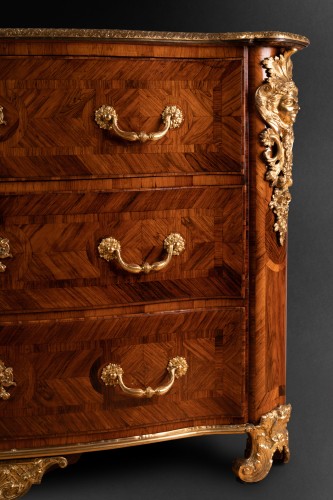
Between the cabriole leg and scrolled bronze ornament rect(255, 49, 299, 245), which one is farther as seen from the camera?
the cabriole leg

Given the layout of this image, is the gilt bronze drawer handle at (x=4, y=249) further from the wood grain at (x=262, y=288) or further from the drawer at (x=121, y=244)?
the wood grain at (x=262, y=288)

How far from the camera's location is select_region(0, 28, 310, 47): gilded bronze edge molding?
1.83 meters

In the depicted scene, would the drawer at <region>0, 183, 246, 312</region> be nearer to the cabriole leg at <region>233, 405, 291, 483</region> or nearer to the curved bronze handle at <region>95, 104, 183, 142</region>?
the curved bronze handle at <region>95, 104, 183, 142</region>

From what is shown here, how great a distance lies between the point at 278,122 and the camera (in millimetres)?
2051

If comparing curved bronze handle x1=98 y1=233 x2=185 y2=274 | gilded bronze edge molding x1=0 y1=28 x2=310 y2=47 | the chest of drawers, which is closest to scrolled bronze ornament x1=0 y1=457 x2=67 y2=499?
the chest of drawers

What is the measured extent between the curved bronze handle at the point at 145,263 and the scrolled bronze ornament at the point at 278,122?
0.24 m

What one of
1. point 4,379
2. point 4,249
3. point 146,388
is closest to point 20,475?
point 4,379

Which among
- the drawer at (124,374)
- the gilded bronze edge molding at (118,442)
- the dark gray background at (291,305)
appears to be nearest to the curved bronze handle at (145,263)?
the drawer at (124,374)

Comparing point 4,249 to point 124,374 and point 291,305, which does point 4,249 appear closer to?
point 124,374

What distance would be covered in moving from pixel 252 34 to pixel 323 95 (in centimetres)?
106

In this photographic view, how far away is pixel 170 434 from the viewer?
208 centimetres

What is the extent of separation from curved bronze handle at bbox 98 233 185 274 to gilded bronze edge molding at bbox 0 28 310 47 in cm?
43

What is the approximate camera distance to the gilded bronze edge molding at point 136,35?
6.01 feet

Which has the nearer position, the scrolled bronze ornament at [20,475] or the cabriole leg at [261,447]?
the scrolled bronze ornament at [20,475]
